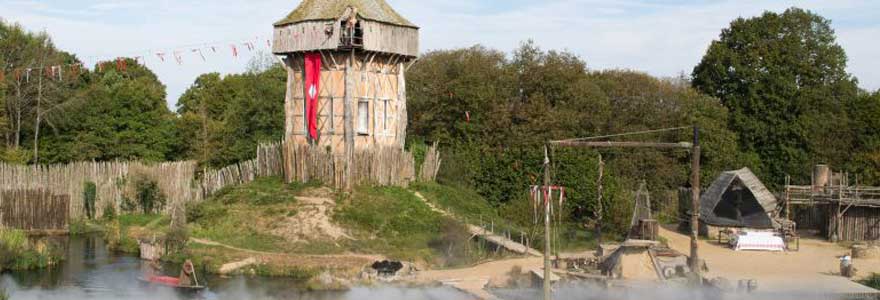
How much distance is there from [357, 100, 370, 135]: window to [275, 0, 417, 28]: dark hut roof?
3.45 metres

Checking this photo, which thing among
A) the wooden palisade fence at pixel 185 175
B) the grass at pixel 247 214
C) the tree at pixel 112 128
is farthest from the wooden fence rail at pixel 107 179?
the tree at pixel 112 128

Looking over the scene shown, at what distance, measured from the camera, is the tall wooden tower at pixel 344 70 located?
45062mm

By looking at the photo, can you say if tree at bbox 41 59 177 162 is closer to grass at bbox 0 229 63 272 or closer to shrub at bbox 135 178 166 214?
shrub at bbox 135 178 166 214

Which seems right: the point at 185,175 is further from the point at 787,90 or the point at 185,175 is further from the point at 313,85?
the point at 787,90

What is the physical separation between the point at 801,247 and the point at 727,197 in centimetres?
374

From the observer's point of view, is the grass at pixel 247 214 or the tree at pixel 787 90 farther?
the tree at pixel 787 90

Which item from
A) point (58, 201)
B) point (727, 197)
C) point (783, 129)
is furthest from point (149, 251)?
point (783, 129)

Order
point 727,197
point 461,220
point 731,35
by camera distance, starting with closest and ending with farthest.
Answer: point 461,220, point 727,197, point 731,35

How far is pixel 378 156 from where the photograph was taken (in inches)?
1736

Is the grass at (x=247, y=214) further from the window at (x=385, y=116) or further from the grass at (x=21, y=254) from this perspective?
the grass at (x=21, y=254)

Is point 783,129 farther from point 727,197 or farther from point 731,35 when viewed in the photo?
point 727,197

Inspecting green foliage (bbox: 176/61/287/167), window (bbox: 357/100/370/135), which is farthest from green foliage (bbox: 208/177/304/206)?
green foliage (bbox: 176/61/287/167)

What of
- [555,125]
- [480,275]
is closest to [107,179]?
[555,125]

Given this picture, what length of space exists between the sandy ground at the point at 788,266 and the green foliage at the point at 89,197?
76.9ft
